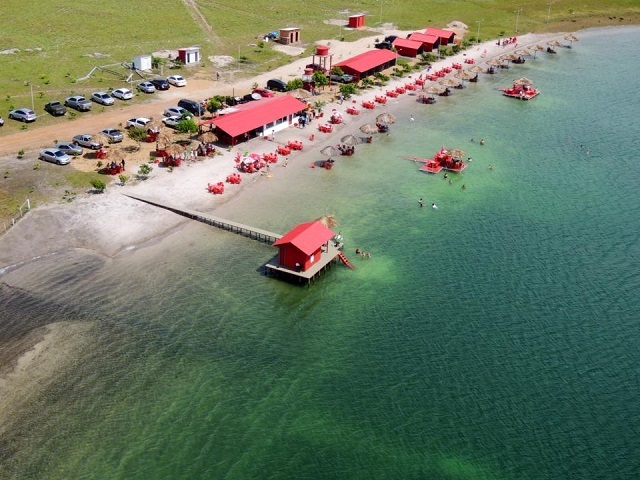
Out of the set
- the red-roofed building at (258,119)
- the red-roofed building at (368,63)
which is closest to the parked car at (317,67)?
the red-roofed building at (368,63)

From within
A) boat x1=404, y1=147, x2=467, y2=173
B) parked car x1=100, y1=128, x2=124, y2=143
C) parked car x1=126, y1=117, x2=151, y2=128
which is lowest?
boat x1=404, y1=147, x2=467, y2=173

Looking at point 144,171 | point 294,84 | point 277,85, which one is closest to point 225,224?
point 144,171

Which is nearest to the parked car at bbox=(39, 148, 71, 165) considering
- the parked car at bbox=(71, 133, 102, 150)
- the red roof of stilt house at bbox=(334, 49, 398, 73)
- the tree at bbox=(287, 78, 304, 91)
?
the parked car at bbox=(71, 133, 102, 150)

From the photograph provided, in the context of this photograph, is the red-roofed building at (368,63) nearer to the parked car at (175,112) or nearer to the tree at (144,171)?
the parked car at (175,112)

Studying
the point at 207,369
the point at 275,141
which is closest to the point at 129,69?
the point at 275,141

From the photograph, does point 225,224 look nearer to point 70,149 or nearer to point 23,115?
point 70,149

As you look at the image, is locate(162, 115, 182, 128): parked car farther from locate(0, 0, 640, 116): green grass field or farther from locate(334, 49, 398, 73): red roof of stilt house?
locate(334, 49, 398, 73): red roof of stilt house
